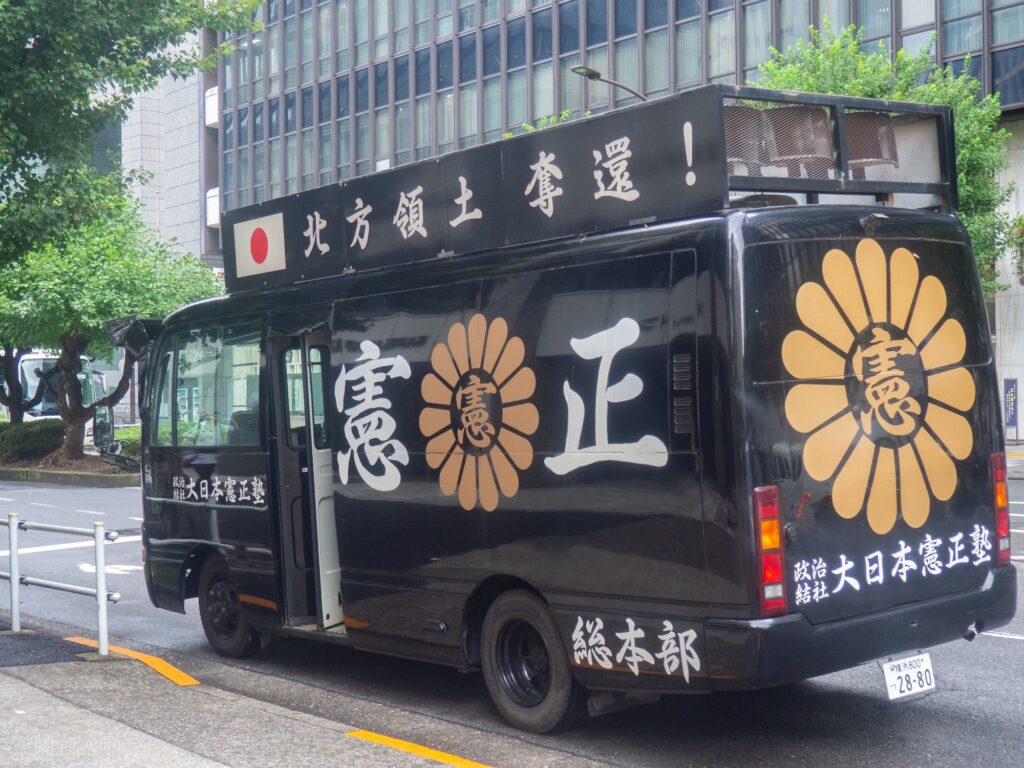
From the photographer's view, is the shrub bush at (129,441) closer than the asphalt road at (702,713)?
No

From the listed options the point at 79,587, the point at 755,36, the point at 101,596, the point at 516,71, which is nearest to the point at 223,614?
the point at 101,596

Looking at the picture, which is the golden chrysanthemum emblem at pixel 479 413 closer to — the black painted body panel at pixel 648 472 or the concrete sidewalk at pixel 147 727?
the black painted body panel at pixel 648 472

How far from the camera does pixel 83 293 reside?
1141 inches

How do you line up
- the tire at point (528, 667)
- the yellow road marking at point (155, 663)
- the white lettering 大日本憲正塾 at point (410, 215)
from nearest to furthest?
the tire at point (528, 667) < the white lettering 大日本憲正塾 at point (410, 215) < the yellow road marking at point (155, 663)

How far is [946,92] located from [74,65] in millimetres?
21842

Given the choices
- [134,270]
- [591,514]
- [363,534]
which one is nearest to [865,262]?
[591,514]

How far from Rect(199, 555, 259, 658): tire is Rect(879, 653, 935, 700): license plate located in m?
4.52

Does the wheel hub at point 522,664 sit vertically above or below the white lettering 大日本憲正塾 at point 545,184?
below

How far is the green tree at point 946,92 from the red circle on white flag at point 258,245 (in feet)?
66.7

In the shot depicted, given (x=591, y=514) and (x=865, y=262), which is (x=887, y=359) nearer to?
(x=865, y=262)

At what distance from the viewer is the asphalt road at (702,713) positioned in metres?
5.93

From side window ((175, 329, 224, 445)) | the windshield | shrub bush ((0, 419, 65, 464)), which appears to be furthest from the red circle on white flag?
the windshield

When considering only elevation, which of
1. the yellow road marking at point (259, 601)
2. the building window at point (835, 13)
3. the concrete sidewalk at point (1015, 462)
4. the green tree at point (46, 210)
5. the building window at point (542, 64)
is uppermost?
the building window at point (542, 64)

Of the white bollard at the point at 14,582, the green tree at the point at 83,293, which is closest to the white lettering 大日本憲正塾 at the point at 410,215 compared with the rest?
the white bollard at the point at 14,582
